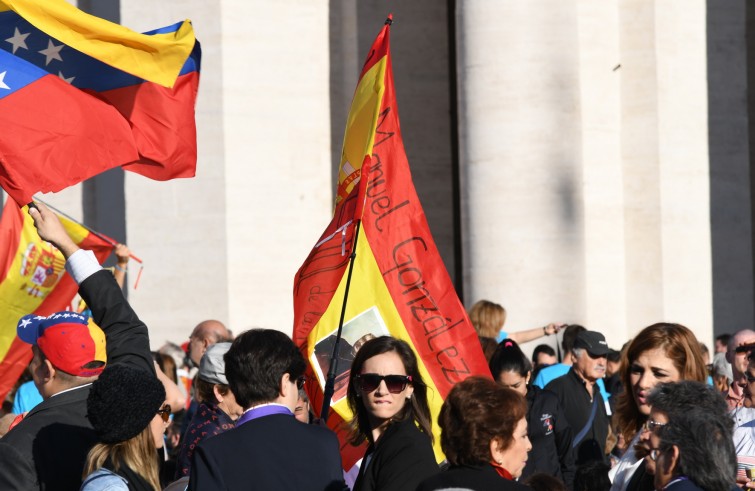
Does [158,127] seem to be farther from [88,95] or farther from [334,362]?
[334,362]

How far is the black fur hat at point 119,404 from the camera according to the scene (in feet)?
13.2

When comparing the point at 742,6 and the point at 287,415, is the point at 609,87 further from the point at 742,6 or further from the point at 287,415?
the point at 287,415

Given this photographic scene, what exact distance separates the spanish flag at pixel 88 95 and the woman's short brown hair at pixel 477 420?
2.78 meters

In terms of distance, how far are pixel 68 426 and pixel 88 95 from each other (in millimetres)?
2536

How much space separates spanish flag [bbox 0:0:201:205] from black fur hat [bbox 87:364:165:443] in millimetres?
2209

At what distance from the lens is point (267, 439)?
4105mm

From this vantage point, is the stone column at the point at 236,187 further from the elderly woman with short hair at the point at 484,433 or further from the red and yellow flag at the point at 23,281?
the elderly woman with short hair at the point at 484,433

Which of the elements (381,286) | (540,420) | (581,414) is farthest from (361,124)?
(581,414)

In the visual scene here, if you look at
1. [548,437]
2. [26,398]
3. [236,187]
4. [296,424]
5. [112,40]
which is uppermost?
[112,40]

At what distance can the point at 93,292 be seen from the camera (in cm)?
447

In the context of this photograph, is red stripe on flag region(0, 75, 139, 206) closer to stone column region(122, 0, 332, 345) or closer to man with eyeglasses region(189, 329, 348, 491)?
man with eyeglasses region(189, 329, 348, 491)

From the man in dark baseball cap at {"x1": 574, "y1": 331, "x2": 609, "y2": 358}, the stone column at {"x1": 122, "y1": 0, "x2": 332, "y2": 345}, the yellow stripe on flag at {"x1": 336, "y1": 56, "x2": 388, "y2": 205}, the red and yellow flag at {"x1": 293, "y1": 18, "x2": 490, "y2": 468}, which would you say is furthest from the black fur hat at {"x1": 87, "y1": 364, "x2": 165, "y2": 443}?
the stone column at {"x1": 122, "y1": 0, "x2": 332, "y2": 345}

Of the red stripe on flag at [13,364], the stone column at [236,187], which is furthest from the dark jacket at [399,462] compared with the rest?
the stone column at [236,187]

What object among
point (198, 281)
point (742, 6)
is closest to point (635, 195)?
point (742, 6)
